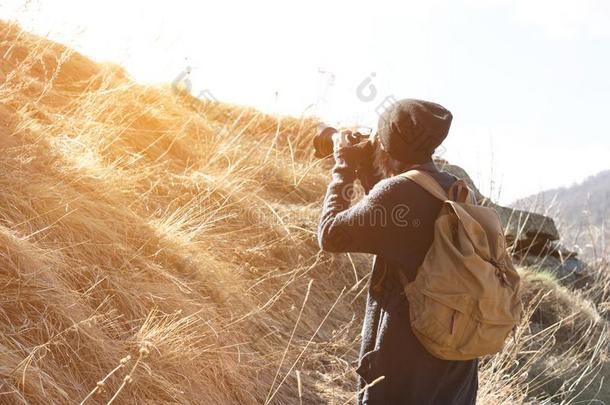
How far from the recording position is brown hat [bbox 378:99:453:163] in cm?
234

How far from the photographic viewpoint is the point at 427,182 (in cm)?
233

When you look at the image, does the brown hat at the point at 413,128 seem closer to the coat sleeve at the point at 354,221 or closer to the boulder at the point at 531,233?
the coat sleeve at the point at 354,221

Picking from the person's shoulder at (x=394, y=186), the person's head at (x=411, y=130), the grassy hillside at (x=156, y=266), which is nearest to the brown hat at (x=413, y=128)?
the person's head at (x=411, y=130)

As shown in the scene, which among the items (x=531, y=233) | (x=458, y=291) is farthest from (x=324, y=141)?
(x=531, y=233)

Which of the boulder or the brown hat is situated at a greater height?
the brown hat

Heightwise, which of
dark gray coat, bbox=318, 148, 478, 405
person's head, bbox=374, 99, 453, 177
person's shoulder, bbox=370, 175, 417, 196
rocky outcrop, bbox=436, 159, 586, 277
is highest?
person's head, bbox=374, 99, 453, 177

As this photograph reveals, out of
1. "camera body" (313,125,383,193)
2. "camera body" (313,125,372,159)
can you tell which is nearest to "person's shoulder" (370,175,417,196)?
"camera body" (313,125,383,193)

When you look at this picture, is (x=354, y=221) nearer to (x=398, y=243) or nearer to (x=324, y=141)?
(x=398, y=243)

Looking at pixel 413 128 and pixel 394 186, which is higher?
pixel 413 128

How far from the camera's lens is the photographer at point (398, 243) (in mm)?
2312

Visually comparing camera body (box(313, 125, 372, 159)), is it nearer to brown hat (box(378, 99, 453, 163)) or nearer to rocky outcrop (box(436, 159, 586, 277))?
brown hat (box(378, 99, 453, 163))

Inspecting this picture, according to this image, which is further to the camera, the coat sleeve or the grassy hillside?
the grassy hillside

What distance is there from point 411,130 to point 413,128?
0.04 ft

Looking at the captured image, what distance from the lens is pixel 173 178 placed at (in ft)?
16.1
